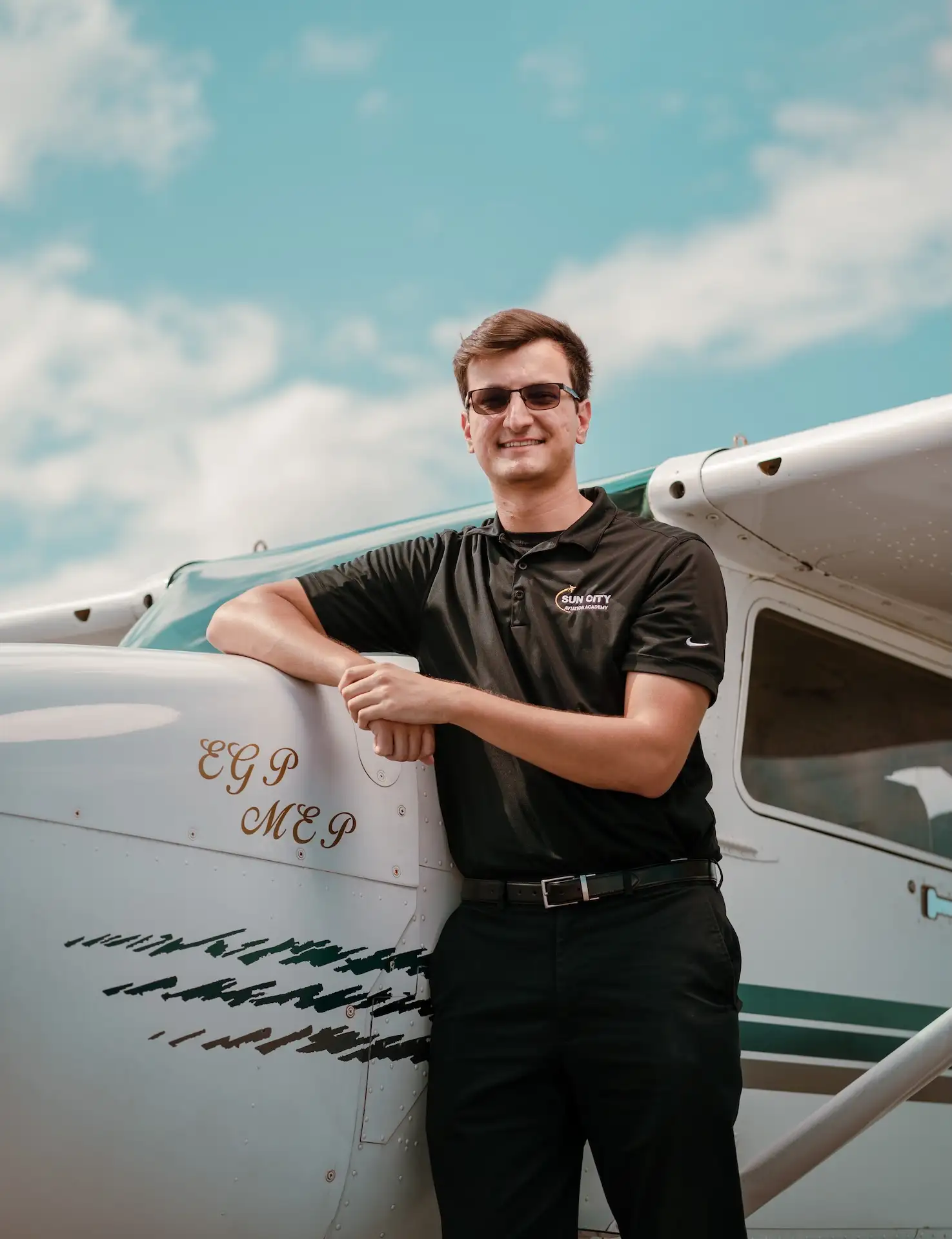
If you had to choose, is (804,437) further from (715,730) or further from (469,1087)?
(469,1087)

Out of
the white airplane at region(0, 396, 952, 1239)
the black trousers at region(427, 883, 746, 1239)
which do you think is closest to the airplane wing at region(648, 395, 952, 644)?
the white airplane at region(0, 396, 952, 1239)

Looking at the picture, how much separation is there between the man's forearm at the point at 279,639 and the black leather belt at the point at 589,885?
0.50m

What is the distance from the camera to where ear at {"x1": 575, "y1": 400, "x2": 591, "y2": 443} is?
267 cm

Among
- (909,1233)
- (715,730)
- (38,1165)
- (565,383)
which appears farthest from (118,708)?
(909,1233)

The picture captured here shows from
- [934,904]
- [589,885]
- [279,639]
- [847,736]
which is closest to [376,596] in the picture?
[279,639]

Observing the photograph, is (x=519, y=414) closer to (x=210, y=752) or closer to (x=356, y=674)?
(x=356, y=674)

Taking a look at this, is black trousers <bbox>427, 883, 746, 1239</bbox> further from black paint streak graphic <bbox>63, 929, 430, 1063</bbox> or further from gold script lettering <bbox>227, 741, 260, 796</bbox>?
gold script lettering <bbox>227, 741, 260, 796</bbox>

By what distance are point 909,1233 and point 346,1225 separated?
1.83m

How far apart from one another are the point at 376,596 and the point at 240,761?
0.53m

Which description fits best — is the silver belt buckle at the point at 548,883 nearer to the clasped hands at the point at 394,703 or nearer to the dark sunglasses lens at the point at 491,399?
the clasped hands at the point at 394,703

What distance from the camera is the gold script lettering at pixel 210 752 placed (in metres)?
2.18

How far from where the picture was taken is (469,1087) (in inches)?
87.0

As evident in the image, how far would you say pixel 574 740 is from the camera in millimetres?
2125

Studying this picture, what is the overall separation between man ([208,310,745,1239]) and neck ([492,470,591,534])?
0.02 m
